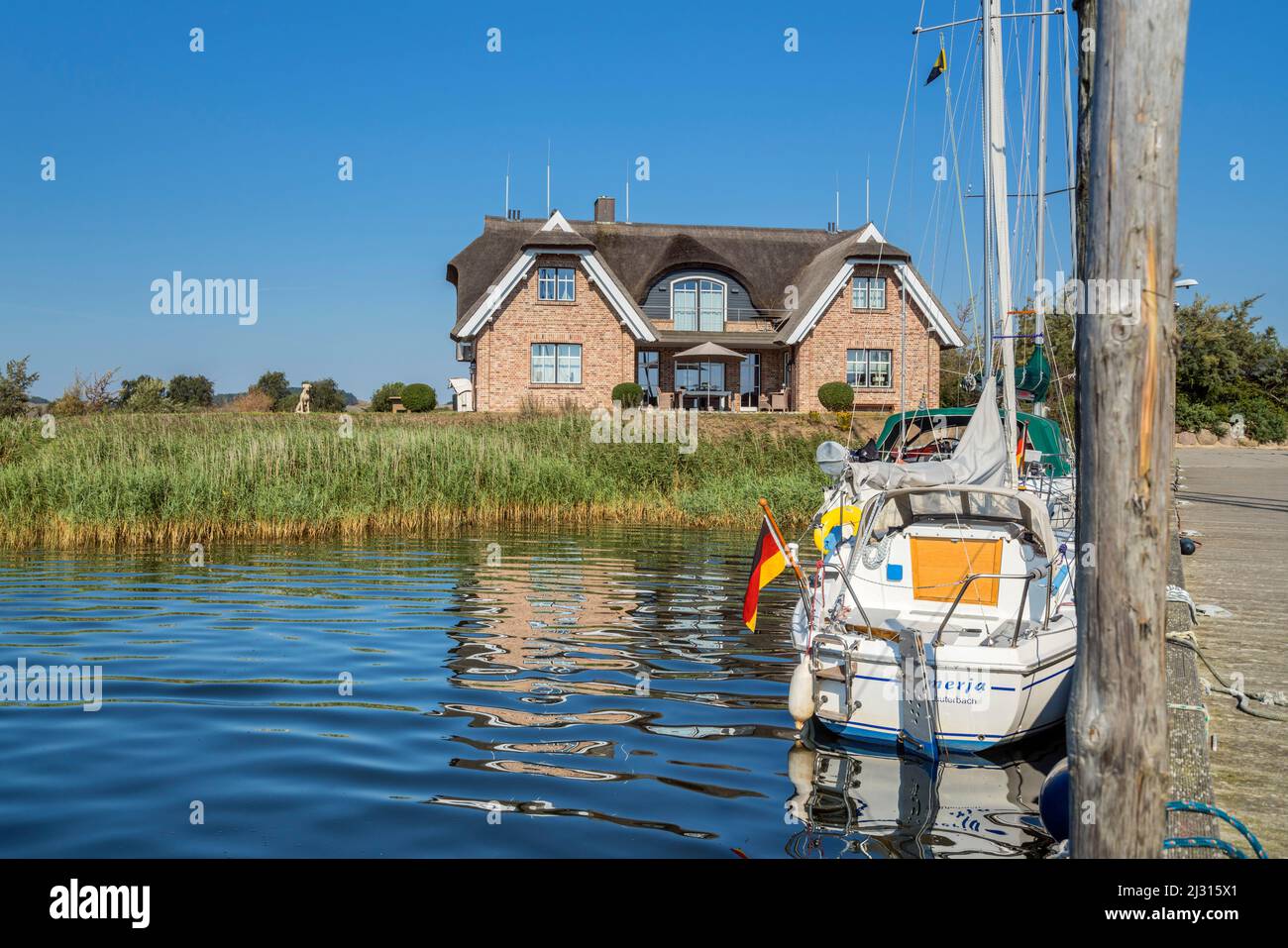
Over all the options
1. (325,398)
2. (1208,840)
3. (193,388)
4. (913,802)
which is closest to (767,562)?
(913,802)

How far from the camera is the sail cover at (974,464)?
Answer: 41.7ft

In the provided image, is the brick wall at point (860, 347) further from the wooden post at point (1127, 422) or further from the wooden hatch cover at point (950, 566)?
the wooden post at point (1127, 422)

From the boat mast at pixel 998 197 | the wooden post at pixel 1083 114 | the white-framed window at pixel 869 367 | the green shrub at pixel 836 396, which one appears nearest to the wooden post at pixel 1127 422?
the wooden post at pixel 1083 114

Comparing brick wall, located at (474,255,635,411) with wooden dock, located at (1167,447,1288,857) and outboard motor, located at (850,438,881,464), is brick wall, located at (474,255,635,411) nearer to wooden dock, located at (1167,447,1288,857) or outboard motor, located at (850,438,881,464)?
wooden dock, located at (1167,447,1288,857)

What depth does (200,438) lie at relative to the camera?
79.8 ft

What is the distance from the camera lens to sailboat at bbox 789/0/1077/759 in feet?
28.2

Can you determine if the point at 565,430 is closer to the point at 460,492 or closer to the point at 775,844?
the point at 460,492

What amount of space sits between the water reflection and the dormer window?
123ft

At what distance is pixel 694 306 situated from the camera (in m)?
46.2

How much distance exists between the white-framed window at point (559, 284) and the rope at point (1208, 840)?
37.4 metres

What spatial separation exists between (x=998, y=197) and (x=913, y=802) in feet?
32.5

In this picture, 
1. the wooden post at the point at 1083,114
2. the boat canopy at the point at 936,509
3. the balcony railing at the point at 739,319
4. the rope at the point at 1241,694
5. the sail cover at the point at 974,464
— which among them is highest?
the balcony railing at the point at 739,319

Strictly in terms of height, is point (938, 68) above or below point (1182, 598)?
above

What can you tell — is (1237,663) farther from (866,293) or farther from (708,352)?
(866,293)
